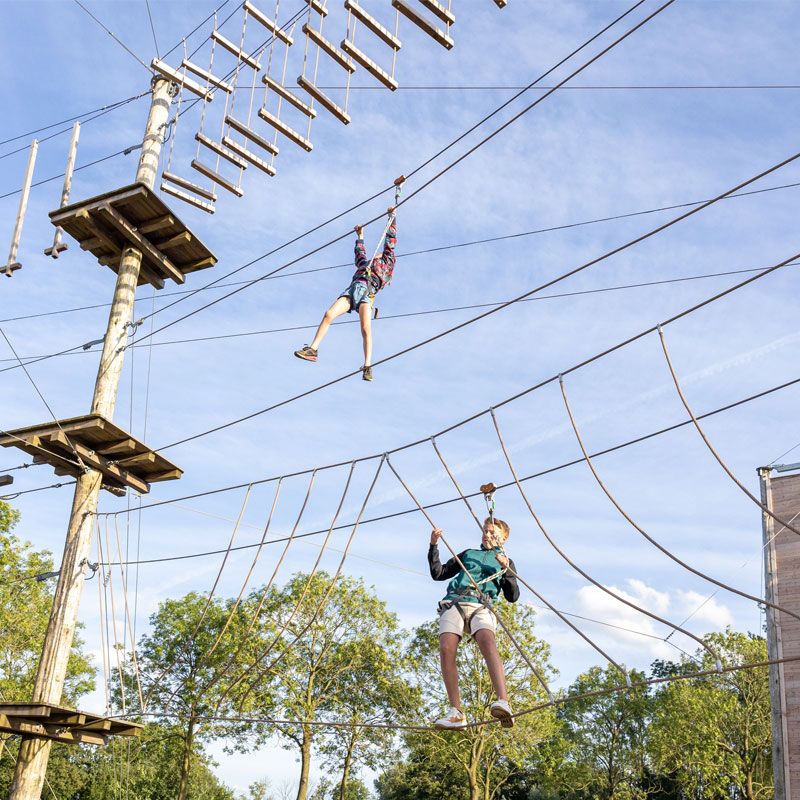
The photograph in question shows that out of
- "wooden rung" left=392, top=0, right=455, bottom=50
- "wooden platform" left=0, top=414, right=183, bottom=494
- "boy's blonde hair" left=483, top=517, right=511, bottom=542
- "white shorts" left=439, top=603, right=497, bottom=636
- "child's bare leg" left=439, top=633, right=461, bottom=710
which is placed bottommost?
"child's bare leg" left=439, top=633, right=461, bottom=710

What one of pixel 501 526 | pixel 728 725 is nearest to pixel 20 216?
pixel 501 526

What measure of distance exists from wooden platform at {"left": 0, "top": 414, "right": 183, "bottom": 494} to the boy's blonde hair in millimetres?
4378

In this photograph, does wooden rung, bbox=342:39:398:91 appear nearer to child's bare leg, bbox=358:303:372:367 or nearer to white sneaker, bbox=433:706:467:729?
child's bare leg, bbox=358:303:372:367

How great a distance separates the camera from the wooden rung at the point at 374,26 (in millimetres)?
8289

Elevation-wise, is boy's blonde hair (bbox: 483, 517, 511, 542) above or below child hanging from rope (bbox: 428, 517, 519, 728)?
above

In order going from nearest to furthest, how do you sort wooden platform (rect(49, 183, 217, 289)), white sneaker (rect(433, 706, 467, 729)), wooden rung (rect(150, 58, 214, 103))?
white sneaker (rect(433, 706, 467, 729)) < wooden platform (rect(49, 183, 217, 289)) < wooden rung (rect(150, 58, 214, 103))

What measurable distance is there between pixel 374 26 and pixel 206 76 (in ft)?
10.5

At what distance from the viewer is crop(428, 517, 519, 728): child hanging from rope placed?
5.87 m

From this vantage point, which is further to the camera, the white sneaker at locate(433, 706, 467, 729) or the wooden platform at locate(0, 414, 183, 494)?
the wooden platform at locate(0, 414, 183, 494)

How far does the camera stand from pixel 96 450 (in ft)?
30.8

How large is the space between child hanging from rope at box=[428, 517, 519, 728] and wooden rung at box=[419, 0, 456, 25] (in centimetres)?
442

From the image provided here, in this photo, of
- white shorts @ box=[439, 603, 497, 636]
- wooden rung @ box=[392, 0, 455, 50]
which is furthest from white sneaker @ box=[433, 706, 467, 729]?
wooden rung @ box=[392, 0, 455, 50]

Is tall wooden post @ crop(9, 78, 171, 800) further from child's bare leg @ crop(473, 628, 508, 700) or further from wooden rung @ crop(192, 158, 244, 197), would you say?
child's bare leg @ crop(473, 628, 508, 700)

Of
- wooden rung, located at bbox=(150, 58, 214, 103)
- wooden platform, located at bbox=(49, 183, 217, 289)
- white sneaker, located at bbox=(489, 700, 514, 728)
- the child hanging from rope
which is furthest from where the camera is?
wooden rung, located at bbox=(150, 58, 214, 103)
